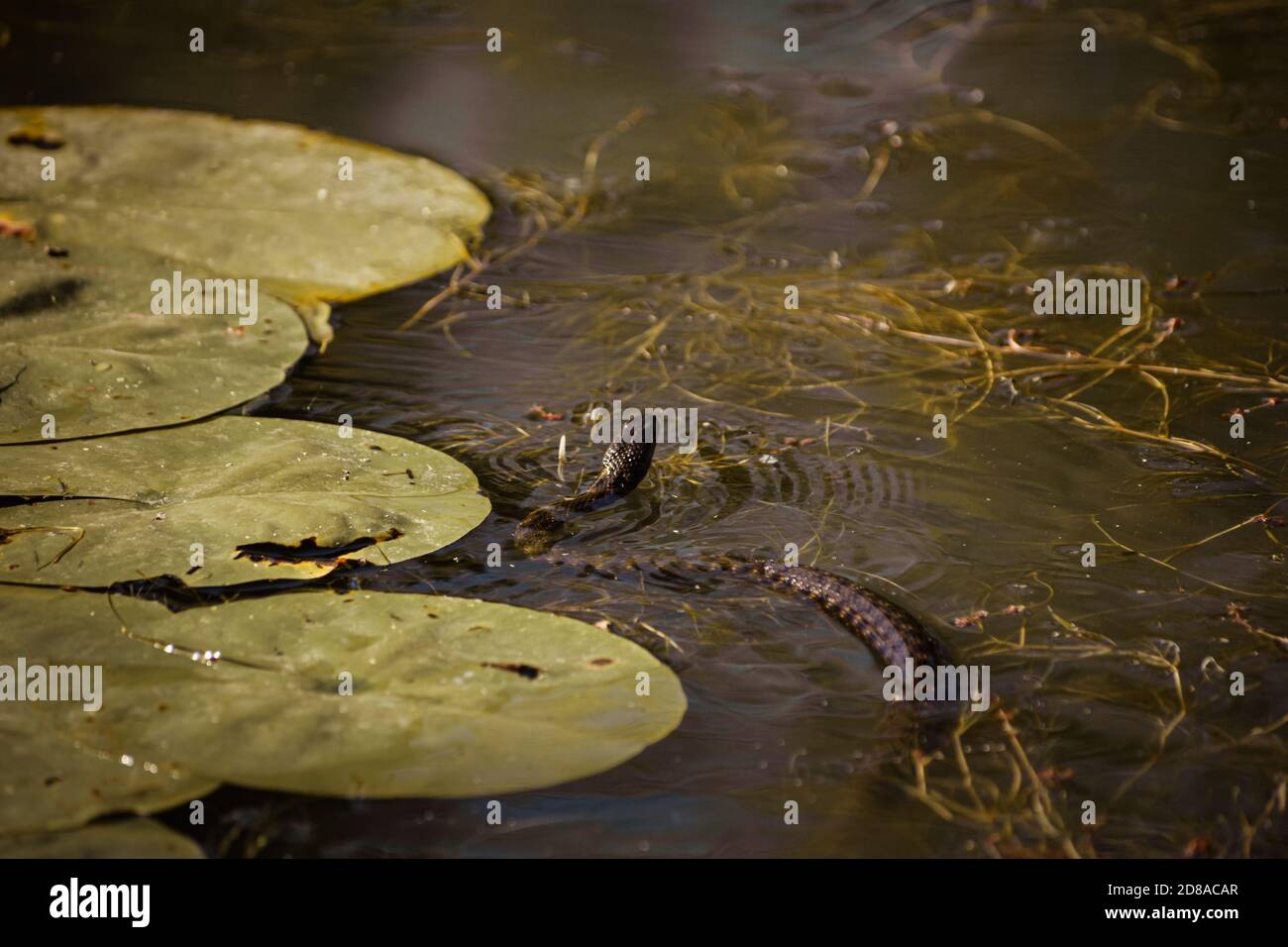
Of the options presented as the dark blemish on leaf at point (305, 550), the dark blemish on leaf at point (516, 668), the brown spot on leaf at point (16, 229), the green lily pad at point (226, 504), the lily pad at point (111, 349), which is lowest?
the dark blemish on leaf at point (516, 668)

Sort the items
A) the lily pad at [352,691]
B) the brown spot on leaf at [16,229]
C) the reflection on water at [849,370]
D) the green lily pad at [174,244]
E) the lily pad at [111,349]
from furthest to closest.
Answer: the brown spot on leaf at [16,229] → the green lily pad at [174,244] → the lily pad at [111,349] → the reflection on water at [849,370] → the lily pad at [352,691]

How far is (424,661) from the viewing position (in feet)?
10.8

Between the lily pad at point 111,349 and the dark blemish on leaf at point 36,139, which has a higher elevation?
the dark blemish on leaf at point 36,139

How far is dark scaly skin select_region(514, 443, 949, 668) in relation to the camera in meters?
3.64

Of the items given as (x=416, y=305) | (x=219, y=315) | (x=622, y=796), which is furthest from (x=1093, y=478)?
(x=219, y=315)

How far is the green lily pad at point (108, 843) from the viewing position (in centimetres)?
272

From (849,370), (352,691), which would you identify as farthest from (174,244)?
(352,691)

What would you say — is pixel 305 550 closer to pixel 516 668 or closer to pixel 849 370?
pixel 516 668

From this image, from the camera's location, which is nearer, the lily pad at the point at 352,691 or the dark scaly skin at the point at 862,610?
the lily pad at the point at 352,691

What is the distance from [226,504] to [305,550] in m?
0.31

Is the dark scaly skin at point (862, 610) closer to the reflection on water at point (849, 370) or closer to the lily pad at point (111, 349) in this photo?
the reflection on water at point (849, 370)

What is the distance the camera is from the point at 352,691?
3168 mm

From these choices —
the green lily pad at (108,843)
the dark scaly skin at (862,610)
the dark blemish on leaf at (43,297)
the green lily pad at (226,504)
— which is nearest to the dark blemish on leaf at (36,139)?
the dark blemish on leaf at (43,297)

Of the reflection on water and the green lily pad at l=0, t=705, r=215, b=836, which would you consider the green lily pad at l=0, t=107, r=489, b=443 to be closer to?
the reflection on water
